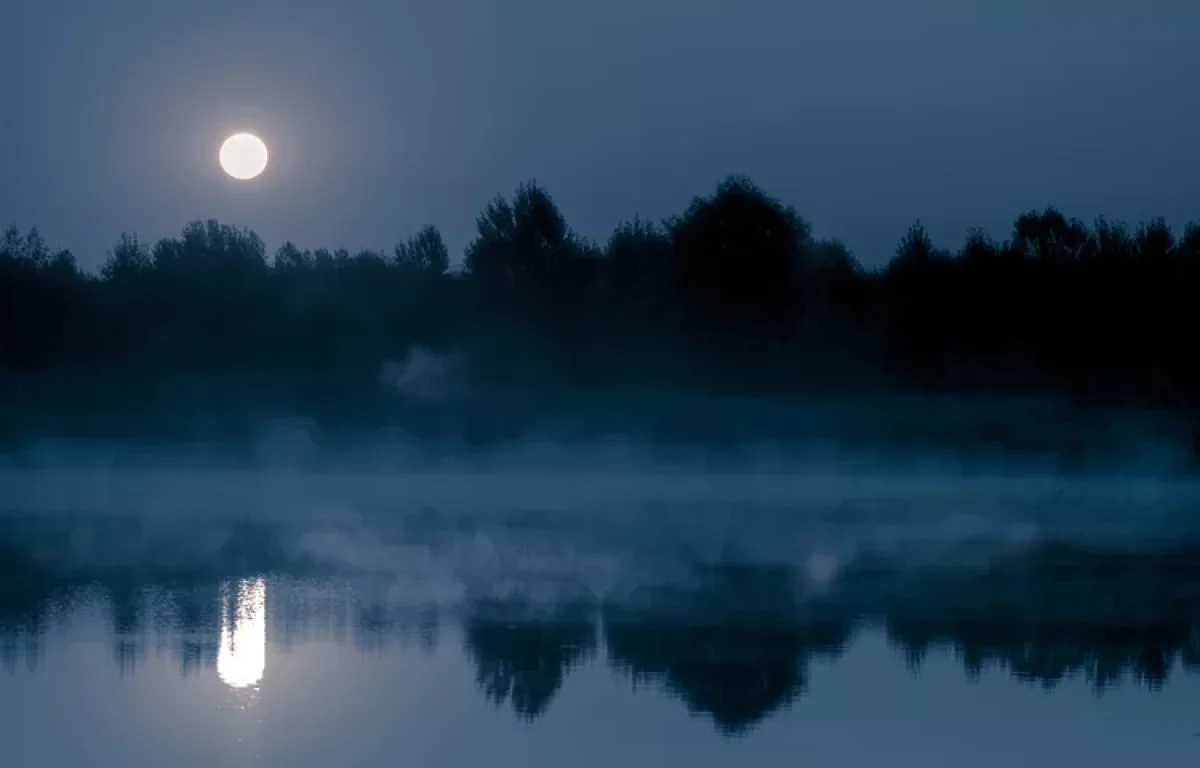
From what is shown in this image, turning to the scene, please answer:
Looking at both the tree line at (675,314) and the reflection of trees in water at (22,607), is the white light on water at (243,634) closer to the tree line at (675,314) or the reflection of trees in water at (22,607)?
the reflection of trees in water at (22,607)

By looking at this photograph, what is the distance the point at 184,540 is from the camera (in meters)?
17.8

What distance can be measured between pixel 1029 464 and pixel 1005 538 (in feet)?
55.5

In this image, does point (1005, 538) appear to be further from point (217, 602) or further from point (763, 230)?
point (763, 230)

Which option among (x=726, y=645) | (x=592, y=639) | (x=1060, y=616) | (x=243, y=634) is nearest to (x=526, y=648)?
(x=592, y=639)

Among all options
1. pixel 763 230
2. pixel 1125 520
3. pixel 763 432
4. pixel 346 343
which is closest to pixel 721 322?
pixel 763 230

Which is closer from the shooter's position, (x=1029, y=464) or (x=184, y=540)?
(x=184, y=540)

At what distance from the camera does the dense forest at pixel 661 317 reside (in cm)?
4184

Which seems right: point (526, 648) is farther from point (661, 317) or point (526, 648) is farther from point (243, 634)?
point (661, 317)

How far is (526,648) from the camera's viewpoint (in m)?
10.9

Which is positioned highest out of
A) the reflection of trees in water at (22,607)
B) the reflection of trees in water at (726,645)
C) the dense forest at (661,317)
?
the dense forest at (661,317)

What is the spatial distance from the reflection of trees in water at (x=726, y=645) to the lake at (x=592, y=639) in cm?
4

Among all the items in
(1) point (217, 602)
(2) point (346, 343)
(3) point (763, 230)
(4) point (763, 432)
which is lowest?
(1) point (217, 602)

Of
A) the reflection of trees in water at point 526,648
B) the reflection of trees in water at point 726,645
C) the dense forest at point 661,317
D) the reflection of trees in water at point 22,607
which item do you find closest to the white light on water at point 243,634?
the reflection of trees in water at point 22,607

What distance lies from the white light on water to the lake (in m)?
0.05
